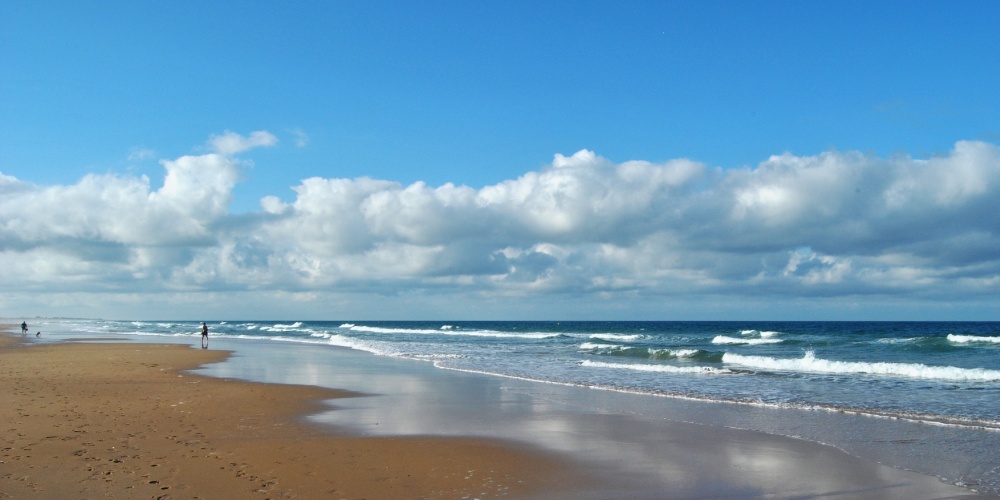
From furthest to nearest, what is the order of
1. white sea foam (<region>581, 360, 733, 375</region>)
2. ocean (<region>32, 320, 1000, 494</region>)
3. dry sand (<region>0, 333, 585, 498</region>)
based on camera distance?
white sea foam (<region>581, 360, 733, 375</region>)
ocean (<region>32, 320, 1000, 494</region>)
dry sand (<region>0, 333, 585, 498</region>)

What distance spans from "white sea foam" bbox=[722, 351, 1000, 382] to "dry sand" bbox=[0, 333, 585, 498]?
18.4 m

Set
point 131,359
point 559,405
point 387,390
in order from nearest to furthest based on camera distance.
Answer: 1. point 559,405
2. point 387,390
3. point 131,359

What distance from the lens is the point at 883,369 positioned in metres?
24.6

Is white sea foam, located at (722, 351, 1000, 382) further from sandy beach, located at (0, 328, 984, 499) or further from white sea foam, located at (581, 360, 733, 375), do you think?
sandy beach, located at (0, 328, 984, 499)

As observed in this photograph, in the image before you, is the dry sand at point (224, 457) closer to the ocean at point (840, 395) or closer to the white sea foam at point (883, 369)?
the ocean at point (840, 395)

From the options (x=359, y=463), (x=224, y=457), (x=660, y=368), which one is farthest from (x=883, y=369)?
(x=224, y=457)

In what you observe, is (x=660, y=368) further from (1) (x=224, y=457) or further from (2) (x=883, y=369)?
(1) (x=224, y=457)

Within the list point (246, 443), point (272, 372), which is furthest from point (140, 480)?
point (272, 372)

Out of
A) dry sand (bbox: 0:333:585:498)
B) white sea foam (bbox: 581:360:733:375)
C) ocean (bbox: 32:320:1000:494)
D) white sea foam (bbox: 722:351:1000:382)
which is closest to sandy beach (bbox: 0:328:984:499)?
dry sand (bbox: 0:333:585:498)

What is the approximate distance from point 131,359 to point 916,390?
30.2 meters

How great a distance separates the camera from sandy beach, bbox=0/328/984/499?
8.10 m

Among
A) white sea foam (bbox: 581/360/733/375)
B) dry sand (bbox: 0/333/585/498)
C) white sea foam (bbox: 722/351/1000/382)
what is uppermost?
dry sand (bbox: 0/333/585/498)

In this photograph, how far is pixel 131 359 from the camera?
29797 mm

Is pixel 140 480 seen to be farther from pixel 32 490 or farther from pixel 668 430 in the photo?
pixel 668 430
